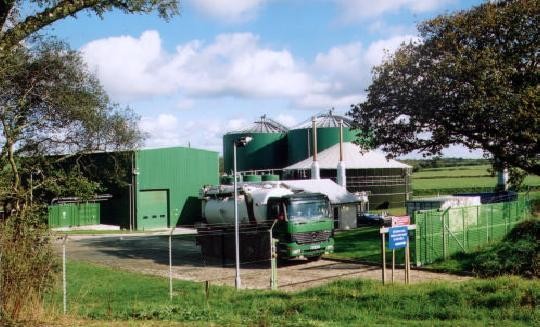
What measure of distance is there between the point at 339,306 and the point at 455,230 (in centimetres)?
1212

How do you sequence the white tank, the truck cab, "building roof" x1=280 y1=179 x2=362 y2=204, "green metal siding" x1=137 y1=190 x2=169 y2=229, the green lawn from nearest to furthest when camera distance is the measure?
the truck cab < the white tank < "building roof" x1=280 y1=179 x2=362 y2=204 < "green metal siding" x1=137 y1=190 x2=169 y2=229 < the green lawn

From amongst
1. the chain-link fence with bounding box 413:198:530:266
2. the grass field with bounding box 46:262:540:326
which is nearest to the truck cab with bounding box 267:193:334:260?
the chain-link fence with bounding box 413:198:530:266

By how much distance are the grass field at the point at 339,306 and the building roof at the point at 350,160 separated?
4573 centimetres

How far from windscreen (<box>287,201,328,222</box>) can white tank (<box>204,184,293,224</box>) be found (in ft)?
4.81

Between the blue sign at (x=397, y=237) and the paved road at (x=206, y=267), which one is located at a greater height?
the blue sign at (x=397, y=237)

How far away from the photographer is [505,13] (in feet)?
81.0

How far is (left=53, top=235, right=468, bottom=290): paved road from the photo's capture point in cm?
2020

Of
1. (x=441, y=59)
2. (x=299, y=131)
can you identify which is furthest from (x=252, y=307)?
(x=299, y=131)

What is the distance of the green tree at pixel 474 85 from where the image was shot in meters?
24.0

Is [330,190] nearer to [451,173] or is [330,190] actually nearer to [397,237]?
[397,237]

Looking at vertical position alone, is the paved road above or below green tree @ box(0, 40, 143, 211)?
below

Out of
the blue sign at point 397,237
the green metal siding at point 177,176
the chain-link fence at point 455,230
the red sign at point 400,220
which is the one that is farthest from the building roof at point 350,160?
the blue sign at point 397,237

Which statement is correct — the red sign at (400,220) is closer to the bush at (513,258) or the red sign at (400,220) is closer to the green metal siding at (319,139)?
the bush at (513,258)

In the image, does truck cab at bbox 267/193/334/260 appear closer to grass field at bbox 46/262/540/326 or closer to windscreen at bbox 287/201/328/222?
windscreen at bbox 287/201/328/222
